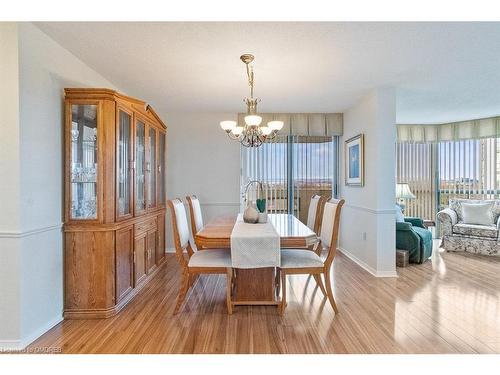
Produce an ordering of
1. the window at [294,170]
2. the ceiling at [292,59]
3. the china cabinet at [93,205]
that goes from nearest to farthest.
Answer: the ceiling at [292,59], the china cabinet at [93,205], the window at [294,170]

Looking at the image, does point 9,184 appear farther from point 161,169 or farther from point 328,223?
point 328,223

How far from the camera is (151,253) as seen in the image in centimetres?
365

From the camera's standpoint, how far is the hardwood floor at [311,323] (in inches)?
82.6

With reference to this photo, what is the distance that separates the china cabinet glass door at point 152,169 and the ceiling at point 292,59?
1.96ft

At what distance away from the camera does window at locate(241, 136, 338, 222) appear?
517 centimetres

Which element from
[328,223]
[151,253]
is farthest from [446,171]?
[151,253]

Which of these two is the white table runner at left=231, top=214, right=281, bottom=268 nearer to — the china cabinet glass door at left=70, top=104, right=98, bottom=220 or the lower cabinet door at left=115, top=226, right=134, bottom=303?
the lower cabinet door at left=115, top=226, right=134, bottom=303

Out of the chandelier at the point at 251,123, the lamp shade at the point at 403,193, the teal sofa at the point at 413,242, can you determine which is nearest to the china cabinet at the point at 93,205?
the chandelier at the point at 251,123

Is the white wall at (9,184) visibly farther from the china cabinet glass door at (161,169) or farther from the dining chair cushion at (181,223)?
the china cabinet glass door at (161,169)

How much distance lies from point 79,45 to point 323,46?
2.09m

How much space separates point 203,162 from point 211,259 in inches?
98.6

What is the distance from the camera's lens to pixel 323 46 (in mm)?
2523
